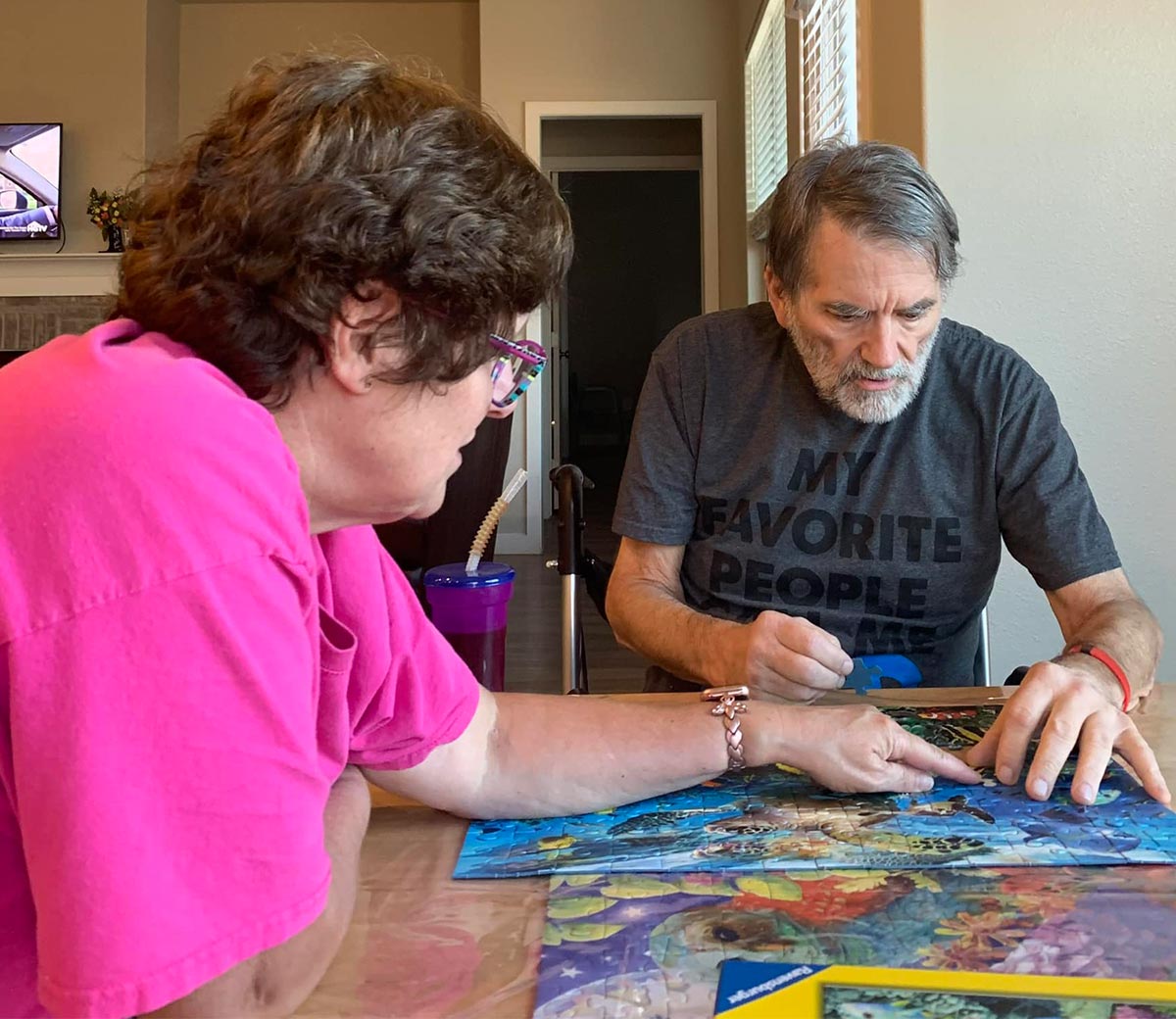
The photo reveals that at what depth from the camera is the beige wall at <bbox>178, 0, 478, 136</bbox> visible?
6.12 m

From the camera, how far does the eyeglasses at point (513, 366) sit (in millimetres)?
682

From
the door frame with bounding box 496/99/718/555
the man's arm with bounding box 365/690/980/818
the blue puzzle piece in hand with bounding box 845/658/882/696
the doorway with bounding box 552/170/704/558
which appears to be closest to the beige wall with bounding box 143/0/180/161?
the door frame with bounding box 496/99/718/555

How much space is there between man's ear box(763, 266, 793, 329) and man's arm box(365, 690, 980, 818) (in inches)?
26.9

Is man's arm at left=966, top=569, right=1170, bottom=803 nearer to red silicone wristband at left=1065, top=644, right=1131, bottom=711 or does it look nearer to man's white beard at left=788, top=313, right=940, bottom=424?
red silicone wristband at left=1065, top=644, right=1131, bottom=711

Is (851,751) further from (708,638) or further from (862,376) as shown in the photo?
(862,376)

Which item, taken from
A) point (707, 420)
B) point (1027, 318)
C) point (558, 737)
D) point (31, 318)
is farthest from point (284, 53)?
point (31, 318)

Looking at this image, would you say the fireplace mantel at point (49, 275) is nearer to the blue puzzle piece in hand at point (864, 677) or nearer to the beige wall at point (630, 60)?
the beige wall at point (630, 60)

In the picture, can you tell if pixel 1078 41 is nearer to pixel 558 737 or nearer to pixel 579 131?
pixel 558 737

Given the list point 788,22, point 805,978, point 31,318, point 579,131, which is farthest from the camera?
point 579,131

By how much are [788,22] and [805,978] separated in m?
3.54

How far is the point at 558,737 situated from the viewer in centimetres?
89

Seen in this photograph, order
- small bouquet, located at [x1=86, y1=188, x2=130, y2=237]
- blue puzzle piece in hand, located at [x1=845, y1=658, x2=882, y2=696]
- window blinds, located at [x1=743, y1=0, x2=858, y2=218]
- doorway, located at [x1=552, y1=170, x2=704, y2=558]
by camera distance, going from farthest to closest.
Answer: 1. doorway, located at [x1=552, y1=170, x2=704, y2=558]
2. small bouquet, located at [x1=86, y1=188, x2=130, y2=237]
3. window blinds, located at [x1=743, y1=0, x2=858, y2=218]
4. blue puzzle piece in hand, located at [x1=845, y1=658, x2=882, y2=696]

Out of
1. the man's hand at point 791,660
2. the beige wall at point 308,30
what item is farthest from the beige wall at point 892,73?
the beige wall at point 308,30

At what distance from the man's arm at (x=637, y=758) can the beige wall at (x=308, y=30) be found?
5.88 meters
